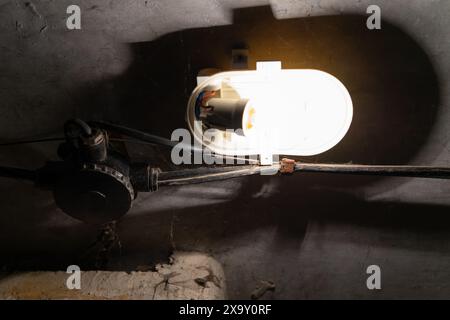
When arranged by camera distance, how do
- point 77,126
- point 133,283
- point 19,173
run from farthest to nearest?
point 133,283 < point 19,173 < point 77,126

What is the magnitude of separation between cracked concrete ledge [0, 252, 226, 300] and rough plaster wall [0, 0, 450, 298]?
73 mm

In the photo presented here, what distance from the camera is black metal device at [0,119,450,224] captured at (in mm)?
941

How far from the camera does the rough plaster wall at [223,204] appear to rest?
1.05 metres

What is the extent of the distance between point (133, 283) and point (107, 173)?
52cm

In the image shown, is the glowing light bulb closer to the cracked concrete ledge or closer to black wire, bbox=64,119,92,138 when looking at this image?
black wire, bbox=64,119,92,138

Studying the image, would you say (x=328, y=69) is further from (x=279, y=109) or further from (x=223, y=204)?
(x=223, y=204)

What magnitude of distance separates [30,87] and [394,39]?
1144 mm

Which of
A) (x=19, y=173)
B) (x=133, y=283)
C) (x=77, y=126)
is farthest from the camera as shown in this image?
(x=133, y=283)

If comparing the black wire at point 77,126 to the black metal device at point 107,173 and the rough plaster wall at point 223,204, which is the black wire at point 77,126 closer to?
the black metal device at point 107,173

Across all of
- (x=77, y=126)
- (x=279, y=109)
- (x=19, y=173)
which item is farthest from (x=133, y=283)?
(x=279, y=109)

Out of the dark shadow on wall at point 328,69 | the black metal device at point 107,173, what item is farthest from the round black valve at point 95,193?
the dark shadow on wall at point 328,69

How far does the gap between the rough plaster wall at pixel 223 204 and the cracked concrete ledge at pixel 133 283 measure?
7 cm

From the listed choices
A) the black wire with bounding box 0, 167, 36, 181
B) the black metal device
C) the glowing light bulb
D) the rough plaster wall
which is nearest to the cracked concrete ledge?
the rough plaster wall

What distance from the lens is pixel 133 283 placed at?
1265 mm
